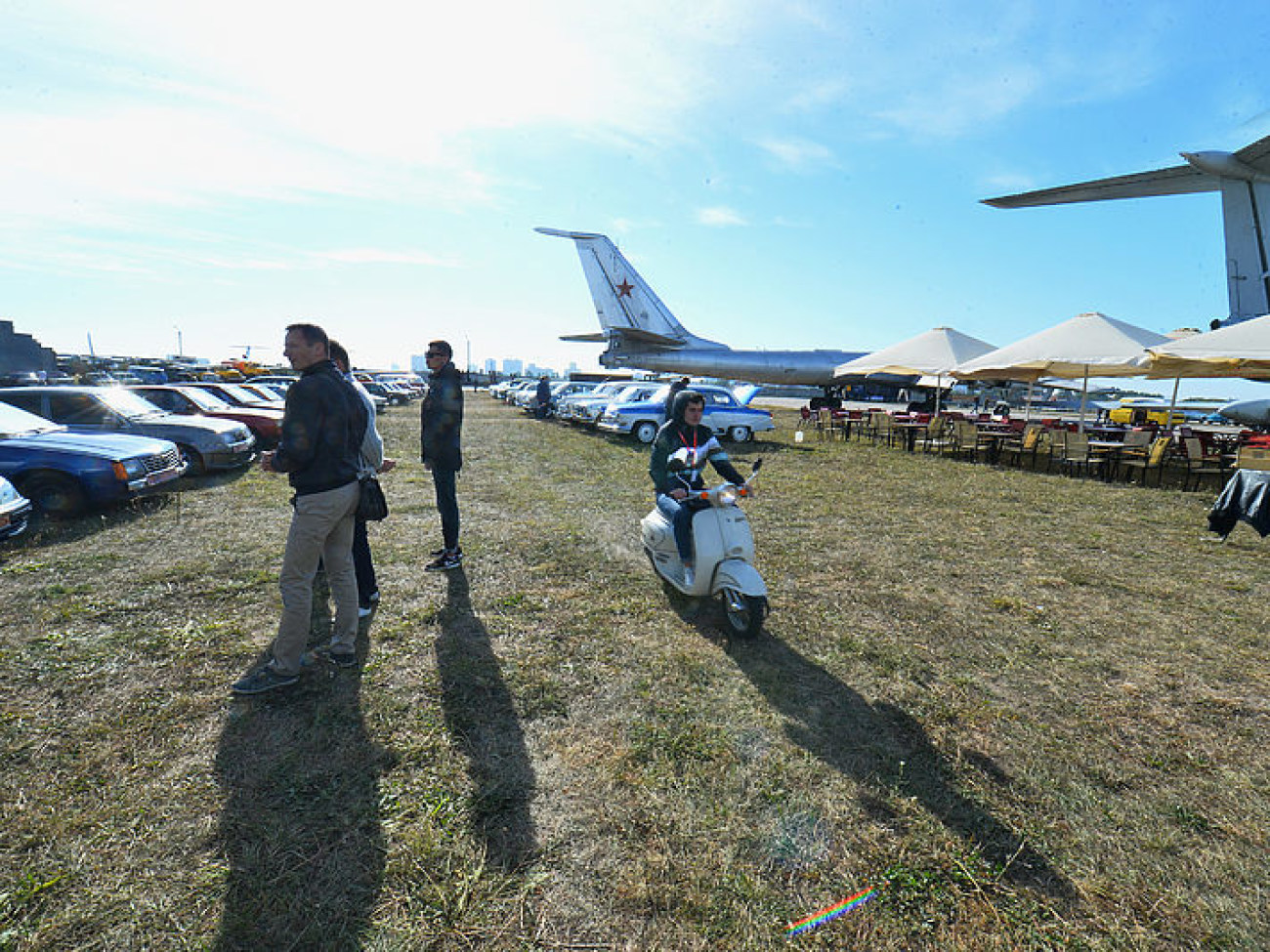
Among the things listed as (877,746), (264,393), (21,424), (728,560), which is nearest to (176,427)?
(21,424)

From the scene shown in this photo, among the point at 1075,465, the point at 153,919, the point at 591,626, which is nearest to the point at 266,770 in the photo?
the point at 153,919

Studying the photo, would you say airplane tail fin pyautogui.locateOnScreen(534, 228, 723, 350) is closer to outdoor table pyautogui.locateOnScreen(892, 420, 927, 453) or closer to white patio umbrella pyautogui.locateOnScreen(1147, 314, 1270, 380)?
outdoor table pyautogui.locateOnScreen(892, 420, 927, 453)

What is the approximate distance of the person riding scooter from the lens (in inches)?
163

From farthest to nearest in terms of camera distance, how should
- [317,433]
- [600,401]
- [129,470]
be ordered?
1. [600,401]
2. [129,470]
3. [317,433]

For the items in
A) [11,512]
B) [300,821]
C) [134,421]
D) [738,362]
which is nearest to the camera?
[300,821]

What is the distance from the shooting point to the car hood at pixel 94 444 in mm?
6488

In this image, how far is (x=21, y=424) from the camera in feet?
23.2

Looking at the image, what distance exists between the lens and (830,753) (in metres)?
2.90

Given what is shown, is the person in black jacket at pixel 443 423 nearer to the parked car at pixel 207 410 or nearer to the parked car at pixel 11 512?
the parked car at pixel 11 512

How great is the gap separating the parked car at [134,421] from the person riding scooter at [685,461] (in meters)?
8.46

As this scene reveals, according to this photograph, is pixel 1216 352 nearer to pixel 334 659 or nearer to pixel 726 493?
pixel 726 493

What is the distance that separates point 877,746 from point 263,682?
11.6ft

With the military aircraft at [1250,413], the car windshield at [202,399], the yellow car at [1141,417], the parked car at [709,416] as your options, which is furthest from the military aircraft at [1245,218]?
the car windshield at [202,399]

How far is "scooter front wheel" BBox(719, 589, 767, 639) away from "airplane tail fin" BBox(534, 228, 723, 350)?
77.6 ft
